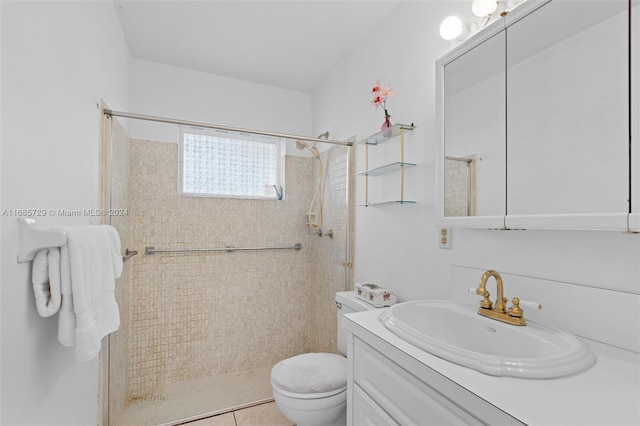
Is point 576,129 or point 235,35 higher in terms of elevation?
point 235,35

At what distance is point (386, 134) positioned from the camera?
1714 millimetres

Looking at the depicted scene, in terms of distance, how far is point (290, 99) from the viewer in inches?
114

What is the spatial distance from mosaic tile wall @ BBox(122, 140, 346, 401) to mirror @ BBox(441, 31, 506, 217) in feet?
3.40

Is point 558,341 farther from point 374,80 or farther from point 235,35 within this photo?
point 235,35

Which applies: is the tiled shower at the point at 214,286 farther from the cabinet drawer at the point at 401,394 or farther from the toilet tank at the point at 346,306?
the cabinet drawer at the point at 401,394

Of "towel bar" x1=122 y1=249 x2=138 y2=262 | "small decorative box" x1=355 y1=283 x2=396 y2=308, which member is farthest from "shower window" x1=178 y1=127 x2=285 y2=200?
"small decorative box" x1=355 y1=283 x2=396 y2=308

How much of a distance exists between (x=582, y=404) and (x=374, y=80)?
6.09 feet

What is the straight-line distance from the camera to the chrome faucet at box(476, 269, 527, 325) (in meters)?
1.00

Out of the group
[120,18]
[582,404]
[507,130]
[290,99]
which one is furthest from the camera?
[290,99]

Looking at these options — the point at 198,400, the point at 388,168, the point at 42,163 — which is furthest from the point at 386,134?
the point at 198,400

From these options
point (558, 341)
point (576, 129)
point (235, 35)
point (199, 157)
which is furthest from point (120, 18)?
point (558, 341)

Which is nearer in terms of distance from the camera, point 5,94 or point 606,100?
point 5,94

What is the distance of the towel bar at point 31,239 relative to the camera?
0.78 m

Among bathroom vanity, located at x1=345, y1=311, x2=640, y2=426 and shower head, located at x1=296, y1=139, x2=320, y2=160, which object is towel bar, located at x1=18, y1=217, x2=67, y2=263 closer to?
bathroom vanity, located at x1=345, y1=311, x2=640, y2=426
